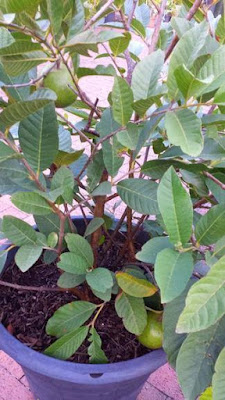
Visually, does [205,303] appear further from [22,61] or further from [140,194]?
[22,61]

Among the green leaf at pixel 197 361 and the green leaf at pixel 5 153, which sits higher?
the green leaf at pixel 5 153

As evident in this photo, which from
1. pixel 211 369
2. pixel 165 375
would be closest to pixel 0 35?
pixel 211 369

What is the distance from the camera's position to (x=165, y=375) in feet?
4.46

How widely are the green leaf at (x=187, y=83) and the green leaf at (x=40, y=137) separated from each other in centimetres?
22

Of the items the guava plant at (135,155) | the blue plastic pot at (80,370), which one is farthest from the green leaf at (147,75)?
the blue plastic pot at (80,370)

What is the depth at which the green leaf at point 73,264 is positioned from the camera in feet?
2.45

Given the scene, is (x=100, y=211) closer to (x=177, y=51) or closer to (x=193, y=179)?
(x=193, y=179)

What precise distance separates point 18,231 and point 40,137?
0.19 meters

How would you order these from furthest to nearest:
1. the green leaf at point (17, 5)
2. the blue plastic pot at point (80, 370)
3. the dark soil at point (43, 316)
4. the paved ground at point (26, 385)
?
1. the paved ground at point (26, 385)
2. the dark soil at point (43, 316)
3. the blue plastic pot at point (80, 370)
4. the green leaf at point (17, 5)

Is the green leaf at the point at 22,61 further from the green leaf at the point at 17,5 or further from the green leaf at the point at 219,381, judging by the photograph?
the green leaf at the point at 219,381

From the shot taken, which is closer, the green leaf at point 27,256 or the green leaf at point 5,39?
the green leaf at point 5,39

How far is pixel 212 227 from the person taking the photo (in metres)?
0.64

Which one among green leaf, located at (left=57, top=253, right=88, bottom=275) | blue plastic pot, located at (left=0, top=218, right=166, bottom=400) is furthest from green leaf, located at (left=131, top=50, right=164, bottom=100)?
blue plastic pot, located at (left=0, top=218, right=166, bottom=400)

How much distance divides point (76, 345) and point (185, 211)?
0.42 m
